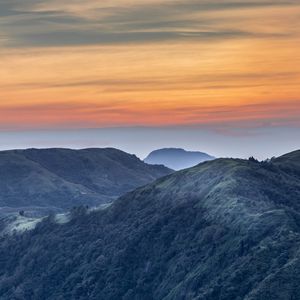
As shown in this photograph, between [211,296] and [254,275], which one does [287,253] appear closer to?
[254,275]

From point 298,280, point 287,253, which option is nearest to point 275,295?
point 298,280

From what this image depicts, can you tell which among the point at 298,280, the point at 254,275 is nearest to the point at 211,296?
the point at 254,275

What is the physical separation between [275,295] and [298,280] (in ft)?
22.7

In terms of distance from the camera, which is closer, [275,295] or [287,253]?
[275,295]

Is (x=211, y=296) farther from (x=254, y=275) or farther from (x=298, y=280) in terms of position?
(x=298, y=280)

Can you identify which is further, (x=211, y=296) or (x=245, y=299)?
(x=211, y=296)

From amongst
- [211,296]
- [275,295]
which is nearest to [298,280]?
[275,295]

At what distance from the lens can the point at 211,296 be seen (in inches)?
7820

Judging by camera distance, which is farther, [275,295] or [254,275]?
[254,275]

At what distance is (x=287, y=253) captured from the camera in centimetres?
19800

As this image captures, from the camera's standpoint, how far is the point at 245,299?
18538cm

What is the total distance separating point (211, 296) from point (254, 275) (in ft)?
41.8

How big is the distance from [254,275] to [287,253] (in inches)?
417

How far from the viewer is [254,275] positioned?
7756 inches
